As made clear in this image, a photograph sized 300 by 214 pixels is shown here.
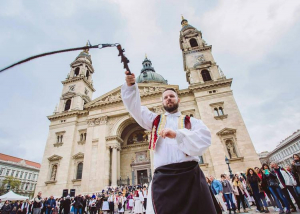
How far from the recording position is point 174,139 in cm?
186

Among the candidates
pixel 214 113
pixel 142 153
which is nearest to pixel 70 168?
pixel 142 153

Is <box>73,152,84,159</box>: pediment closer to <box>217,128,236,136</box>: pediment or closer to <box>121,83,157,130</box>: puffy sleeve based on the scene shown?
<box>217,128,236,136</box>: pediment

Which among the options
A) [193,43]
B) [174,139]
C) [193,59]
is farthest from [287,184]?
[193,43]

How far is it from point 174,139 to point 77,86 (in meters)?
28.5

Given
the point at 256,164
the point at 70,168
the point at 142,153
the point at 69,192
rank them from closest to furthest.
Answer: the point at 256,164, the point at 69,192, the point at 70,168, the point at 142,153

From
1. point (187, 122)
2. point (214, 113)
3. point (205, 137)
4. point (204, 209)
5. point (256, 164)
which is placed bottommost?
point (204, 209)

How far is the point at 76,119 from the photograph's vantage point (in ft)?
79.0

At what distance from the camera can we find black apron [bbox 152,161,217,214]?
1.46 metres

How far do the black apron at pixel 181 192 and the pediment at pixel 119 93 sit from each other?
67.5 ft

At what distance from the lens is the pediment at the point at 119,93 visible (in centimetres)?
2250

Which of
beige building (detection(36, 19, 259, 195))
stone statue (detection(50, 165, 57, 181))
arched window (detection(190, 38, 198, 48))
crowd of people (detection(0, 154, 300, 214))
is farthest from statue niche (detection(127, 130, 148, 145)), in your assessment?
arched window (detection(190, 38, 198, 48))

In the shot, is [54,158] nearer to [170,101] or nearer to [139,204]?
[139,204]

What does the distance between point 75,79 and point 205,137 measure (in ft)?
97.3

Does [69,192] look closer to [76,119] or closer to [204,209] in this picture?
[76,119]
